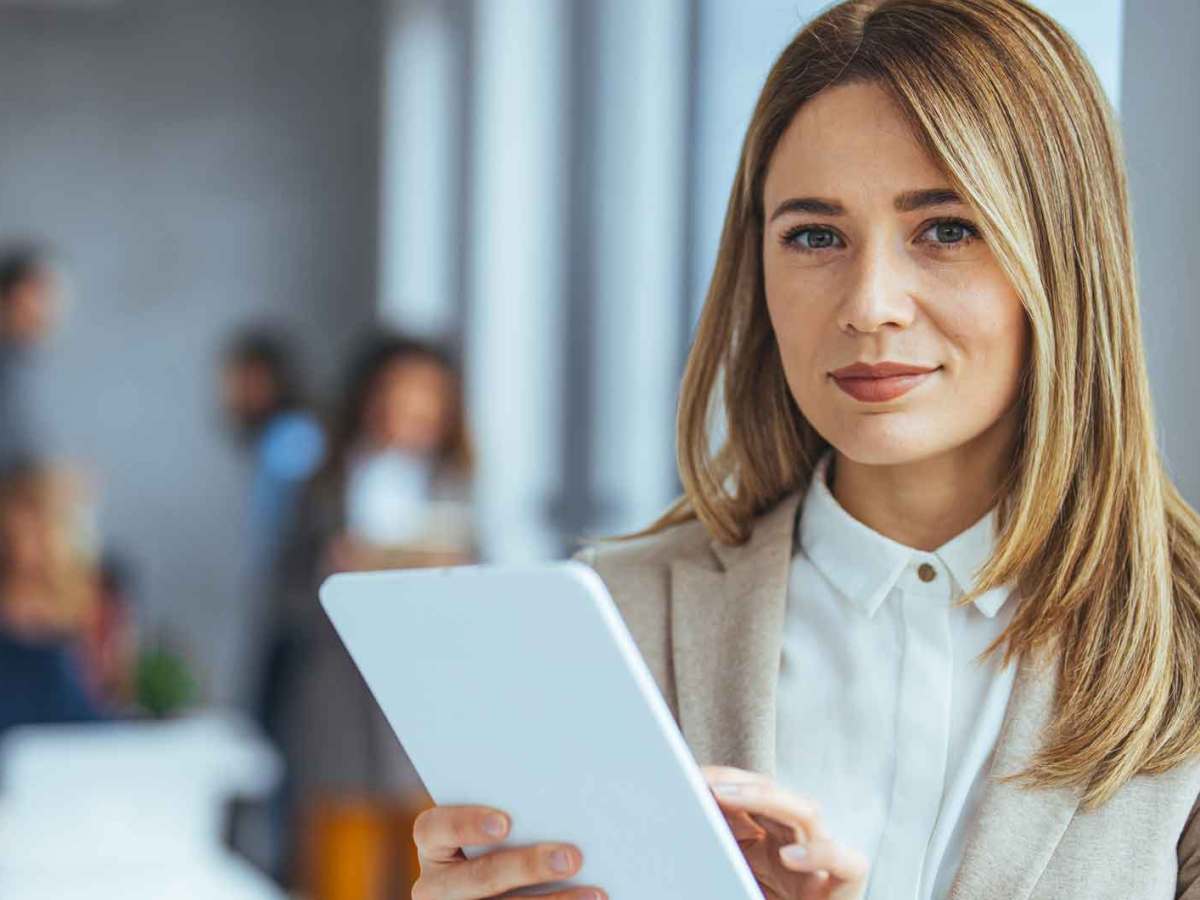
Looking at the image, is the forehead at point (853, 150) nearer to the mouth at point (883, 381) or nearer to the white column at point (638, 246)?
the mouth at point (883, 381)

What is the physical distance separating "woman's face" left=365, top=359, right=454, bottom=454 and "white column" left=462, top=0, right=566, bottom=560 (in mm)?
629

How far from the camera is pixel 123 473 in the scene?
310 inches

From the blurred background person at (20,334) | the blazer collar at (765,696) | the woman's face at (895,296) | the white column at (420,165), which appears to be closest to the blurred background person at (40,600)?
the blurred background person at (20,334)

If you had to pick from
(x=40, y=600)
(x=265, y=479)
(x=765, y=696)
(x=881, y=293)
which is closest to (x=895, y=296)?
(x=881, y=293)

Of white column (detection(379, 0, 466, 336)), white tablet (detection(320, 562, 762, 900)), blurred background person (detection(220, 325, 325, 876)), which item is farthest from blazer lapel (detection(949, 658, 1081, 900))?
white column (detection(379, 0, 466, 336))

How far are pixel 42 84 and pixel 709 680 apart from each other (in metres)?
7.24

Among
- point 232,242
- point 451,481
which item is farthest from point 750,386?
point 232,242

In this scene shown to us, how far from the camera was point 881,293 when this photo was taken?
1.23m

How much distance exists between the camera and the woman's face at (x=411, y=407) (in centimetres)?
421

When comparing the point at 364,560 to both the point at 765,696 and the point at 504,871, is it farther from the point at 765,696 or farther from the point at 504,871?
the point at 504,871

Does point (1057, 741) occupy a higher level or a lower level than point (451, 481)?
higher

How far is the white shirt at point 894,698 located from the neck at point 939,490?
3cm

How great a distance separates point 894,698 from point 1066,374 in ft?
0.95

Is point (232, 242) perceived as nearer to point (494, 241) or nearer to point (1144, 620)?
point (494, 241)
